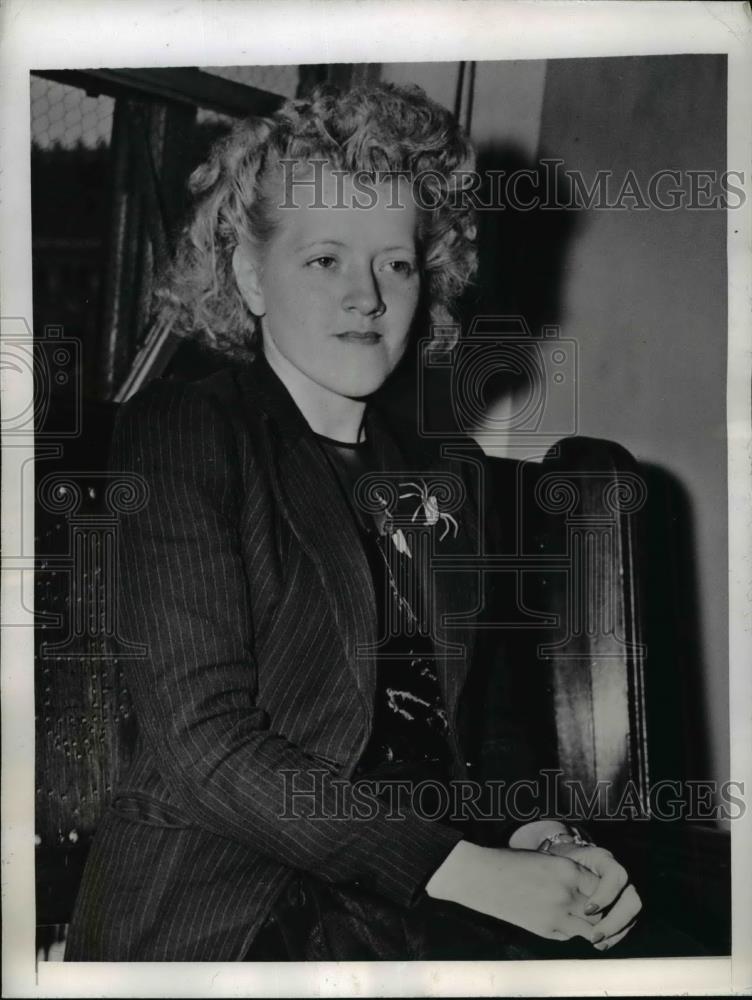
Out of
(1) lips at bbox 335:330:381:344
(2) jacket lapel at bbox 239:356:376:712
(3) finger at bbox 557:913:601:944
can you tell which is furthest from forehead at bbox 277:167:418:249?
(3) finger at bbox 557:913:601:944

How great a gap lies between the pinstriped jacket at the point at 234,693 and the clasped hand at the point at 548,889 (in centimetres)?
4

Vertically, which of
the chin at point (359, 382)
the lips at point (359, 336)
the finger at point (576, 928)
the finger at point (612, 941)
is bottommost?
the finger at point (612, 941)

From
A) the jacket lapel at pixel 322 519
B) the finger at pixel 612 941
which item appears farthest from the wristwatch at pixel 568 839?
the jacket lapel at pixel 322 519

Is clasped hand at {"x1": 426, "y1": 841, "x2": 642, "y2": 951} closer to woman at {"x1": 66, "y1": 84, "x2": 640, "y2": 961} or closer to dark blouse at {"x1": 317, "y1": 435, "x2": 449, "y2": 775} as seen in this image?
woman at {"x1": 66, "y1": 84, "x2": 640, "y2": 961}

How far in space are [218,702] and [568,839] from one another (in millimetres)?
535

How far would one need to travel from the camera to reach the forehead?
1.41 metres

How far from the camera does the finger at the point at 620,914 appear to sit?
141 centimetres

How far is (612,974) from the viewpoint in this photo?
4.68 ft

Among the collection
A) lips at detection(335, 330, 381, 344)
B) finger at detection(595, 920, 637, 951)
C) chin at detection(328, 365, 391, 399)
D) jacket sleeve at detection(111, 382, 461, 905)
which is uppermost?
lips at detection(335, 330, 381, 344)

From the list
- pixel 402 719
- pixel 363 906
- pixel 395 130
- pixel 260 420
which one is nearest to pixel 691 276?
pixel 395 130

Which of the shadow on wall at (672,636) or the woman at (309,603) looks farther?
the shadow on wall at (672,636)

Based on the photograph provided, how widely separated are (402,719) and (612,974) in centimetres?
48

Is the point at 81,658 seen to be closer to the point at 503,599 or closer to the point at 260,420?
the point at 260,420

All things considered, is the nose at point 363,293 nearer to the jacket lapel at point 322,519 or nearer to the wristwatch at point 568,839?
the jacket lapel at point 322,519
